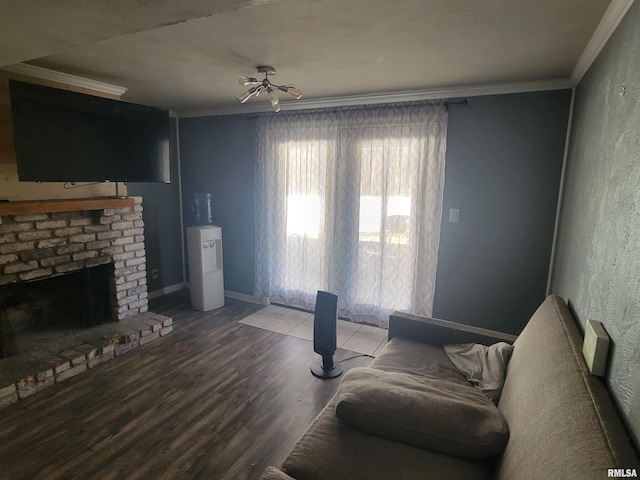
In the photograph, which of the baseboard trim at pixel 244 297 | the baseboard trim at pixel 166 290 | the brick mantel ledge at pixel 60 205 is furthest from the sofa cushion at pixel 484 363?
the baseboard trim at pixel 166 290

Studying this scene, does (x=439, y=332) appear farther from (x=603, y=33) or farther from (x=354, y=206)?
(x=603, y=33)

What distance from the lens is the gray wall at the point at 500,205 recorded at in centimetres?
274

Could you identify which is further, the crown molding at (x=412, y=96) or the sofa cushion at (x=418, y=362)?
the crown molding at (x=412, y=96)

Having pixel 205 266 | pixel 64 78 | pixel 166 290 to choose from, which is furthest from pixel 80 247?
pixel 166 290

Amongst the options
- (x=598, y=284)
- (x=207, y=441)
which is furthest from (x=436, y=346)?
(x=207, y=441)

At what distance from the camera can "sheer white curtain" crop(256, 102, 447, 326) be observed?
10.4ft

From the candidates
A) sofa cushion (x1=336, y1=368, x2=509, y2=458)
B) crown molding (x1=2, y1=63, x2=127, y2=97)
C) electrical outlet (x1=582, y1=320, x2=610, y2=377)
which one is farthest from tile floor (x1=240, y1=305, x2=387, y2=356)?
crown molding (x1=2, y1=63, x2=127, y2=97)

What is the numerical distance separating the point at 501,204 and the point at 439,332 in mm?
1368

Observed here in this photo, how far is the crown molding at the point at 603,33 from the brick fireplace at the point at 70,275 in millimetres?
3534

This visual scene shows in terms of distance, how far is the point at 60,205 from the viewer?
105 inches

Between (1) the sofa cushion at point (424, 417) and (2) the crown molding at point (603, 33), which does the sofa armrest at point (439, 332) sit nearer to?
(1) the sofa cushion at point (424, 417)

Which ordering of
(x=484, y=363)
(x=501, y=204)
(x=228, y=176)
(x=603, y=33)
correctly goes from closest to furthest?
(x=603, y=33) < (x=484, y=363) < (x=501, y=204) < (x=228, y=176)

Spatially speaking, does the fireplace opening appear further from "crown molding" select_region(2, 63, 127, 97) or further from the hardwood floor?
"crown molding" select_region(2, 63, 127, 97)

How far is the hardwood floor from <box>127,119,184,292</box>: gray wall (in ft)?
4.74
